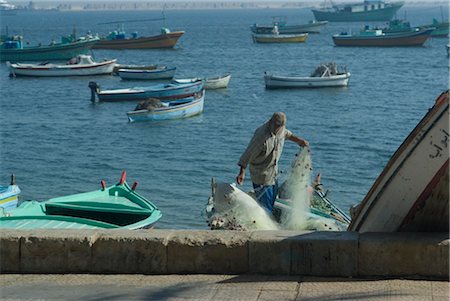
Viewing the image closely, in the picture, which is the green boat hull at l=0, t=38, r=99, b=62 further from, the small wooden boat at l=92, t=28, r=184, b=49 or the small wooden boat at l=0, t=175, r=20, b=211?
the small wooden boat at l=0, t=175, r=20, b=211

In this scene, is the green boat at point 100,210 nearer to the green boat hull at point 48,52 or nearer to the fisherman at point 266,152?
the fisherman at point 266,152

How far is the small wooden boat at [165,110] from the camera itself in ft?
125

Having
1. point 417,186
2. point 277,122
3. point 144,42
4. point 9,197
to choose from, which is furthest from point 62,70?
point 417,186

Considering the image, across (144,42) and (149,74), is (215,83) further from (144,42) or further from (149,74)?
(144,42)

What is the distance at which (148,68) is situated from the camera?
58.9m

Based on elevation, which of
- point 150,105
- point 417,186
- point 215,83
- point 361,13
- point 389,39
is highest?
point 417,186

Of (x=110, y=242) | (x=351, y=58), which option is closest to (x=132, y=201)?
(x=110, y=242)

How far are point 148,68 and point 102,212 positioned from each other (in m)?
43.8

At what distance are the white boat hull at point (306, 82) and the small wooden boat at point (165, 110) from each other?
9.66 metres

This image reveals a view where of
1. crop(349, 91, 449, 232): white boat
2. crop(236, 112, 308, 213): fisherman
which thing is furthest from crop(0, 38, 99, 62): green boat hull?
crop(349, 91, 449, 232): white boat

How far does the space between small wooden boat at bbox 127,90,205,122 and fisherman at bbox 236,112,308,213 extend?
2666 centimetres

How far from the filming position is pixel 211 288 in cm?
745

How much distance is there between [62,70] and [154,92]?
17580mm

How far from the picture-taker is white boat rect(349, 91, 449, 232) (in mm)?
7258
